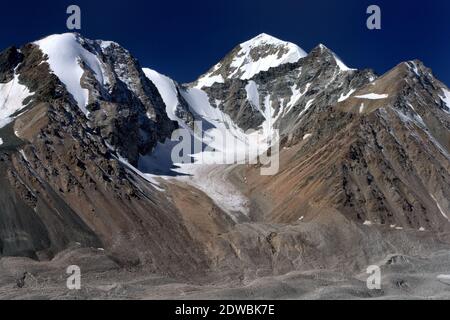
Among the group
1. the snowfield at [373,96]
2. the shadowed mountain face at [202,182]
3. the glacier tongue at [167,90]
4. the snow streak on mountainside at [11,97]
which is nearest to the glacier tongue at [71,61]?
the shadowed mountain face at [202,182]

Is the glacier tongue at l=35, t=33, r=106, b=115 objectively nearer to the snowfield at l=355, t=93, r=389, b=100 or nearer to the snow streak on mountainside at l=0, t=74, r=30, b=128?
the snow streak on mountainside at l=0, t=74, r=30, b=128

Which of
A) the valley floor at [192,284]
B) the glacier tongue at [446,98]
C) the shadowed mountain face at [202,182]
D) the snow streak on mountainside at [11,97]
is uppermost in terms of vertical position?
the glacier tongue at [446,98]

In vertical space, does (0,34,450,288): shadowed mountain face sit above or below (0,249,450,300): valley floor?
above

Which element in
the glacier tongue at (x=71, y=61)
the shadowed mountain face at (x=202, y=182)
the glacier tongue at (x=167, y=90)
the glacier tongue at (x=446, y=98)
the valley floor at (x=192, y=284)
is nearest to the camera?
the valley floor at (x=192, y=284)

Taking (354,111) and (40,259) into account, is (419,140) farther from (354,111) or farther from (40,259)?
(40,259)

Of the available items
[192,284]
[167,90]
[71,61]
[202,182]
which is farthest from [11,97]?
[167,90]

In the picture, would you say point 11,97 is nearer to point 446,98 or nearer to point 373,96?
point 373,96

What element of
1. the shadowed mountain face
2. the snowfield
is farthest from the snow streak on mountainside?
the snowfield

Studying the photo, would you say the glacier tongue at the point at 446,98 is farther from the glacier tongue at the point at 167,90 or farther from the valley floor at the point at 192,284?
the valley floor at the point at 192,284
